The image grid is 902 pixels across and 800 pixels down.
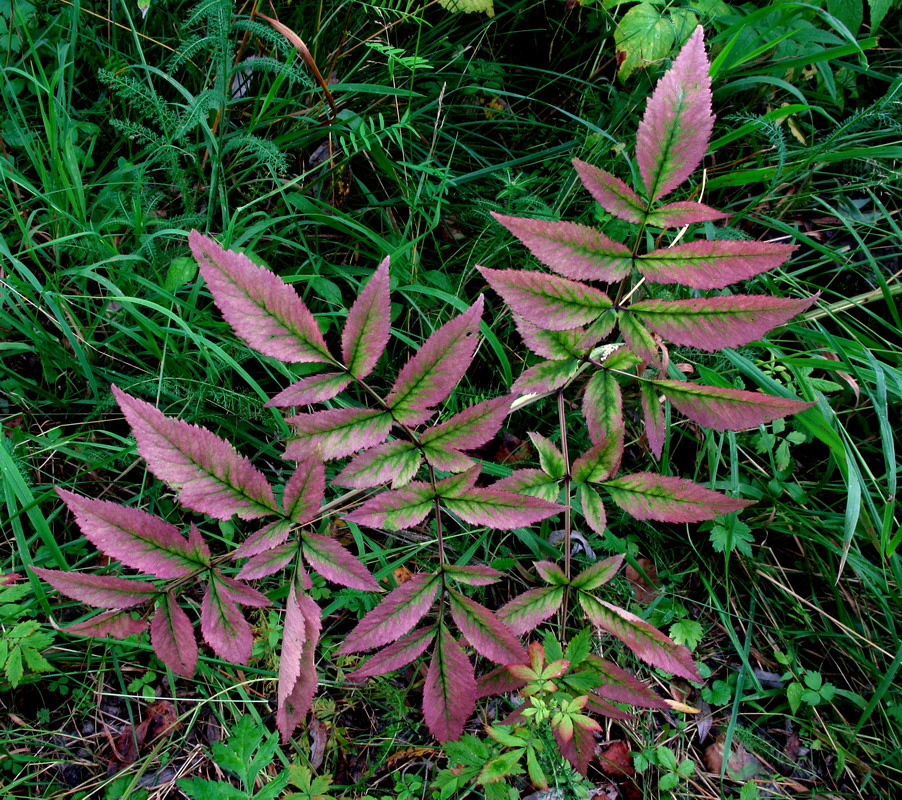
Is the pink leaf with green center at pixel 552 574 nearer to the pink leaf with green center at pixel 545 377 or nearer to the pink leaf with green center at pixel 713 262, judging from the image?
the pink leaf with green center at pixel 545 377

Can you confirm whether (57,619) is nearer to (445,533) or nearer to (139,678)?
(139,678)

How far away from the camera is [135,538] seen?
1.13 m

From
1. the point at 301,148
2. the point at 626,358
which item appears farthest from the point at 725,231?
the point at 301,148

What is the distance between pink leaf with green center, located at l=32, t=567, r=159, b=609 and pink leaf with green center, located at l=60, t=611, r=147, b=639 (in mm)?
16

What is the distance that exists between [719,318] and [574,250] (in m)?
0.28

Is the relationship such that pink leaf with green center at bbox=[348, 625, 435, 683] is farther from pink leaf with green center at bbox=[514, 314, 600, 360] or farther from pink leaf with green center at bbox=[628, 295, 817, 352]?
pink leaf with green center at bbox=[628, 295, 817, 352]

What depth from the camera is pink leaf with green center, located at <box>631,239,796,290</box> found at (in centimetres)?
114

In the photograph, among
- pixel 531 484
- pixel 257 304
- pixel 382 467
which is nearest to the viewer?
pixel 257 304

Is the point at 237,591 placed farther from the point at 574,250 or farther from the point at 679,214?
the point at 679,214

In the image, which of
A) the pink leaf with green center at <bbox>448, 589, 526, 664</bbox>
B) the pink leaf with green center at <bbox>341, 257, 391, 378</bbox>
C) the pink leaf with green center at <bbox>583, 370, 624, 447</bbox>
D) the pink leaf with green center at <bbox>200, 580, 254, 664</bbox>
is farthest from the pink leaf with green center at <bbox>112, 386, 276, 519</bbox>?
the pink leaf with green center at <bbox>583, 370, 624, 447</bbox>

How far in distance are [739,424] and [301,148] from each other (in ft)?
5.41

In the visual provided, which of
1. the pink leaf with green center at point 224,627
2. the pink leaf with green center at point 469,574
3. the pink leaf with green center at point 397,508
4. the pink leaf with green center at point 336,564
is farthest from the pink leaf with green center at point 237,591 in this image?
the pink leaf with green center at point 469,574

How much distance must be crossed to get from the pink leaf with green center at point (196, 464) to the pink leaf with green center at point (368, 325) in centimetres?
26

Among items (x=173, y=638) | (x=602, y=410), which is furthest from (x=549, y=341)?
(x=173, y=638)
